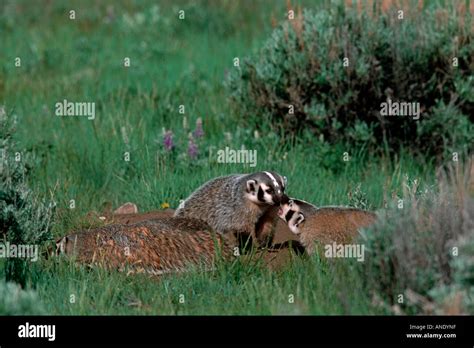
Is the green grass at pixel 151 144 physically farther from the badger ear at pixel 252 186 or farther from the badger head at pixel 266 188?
the badger ear at pixel 252 186

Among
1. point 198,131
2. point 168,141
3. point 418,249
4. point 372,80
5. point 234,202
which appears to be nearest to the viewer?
point 418,249

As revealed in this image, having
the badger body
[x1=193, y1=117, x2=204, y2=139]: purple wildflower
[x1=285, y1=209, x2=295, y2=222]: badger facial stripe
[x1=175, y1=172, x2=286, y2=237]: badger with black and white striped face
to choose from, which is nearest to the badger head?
[x1=175, y1=172, x2=286, y2=237]: badger with black and white striped face

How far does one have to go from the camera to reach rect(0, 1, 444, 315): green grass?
22.3 ft

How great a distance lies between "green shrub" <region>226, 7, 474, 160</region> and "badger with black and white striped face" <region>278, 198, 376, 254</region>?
8.44 feet

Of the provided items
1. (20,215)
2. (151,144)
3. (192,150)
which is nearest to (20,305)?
(20,215)

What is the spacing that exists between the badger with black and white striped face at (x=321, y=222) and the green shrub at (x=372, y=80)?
2572 mm

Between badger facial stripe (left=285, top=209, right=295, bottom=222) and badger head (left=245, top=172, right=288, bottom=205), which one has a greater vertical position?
badger head (left=245, top=172, right=288, bottom=205)

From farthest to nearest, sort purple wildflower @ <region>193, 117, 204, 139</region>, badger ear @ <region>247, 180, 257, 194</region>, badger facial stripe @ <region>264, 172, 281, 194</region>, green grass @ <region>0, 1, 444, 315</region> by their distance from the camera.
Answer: purple wildflower @ <region>193, 117, 204, 139</region>
badger ear @ <region>247, 180, 257, 194</region>
badger facial stripe @ <region>264, 172, 281, 194</region>
green grass @ <region>0, 1, 444, 315</region>

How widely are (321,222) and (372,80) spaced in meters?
3.34

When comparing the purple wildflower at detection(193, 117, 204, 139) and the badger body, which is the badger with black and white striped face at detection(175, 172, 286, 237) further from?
the purple wildflower at detection(193, 117, 204, 139)

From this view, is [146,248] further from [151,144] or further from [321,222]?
[151,144]

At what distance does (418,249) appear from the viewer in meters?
6.30
